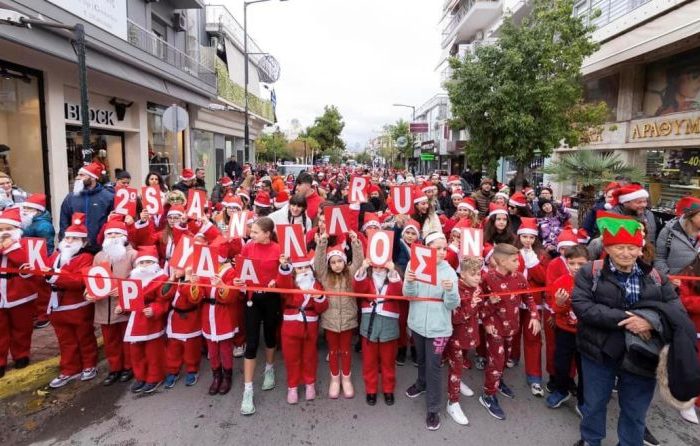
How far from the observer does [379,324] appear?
4.09 meters

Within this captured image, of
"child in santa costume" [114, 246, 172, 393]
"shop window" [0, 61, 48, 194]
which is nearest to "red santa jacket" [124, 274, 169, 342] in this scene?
"child in santa costume" [114, 246, 172, 393]

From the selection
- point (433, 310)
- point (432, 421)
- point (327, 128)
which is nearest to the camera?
point (432, 421)

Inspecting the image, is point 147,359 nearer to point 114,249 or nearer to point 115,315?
point 115,315

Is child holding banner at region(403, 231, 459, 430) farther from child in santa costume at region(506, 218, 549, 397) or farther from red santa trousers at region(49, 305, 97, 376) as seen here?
red santa trousers at region(49, 305, 97, 376)

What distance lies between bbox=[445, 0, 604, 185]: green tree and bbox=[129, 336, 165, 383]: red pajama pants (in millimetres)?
10386

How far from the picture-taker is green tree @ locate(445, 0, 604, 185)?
11.4 metres

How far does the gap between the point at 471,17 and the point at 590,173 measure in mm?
22745

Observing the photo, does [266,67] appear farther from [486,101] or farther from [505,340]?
[505,340]

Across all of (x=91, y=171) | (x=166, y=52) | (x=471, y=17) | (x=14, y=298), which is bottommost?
(x=14, y=298)

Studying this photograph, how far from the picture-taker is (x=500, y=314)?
4047 mm

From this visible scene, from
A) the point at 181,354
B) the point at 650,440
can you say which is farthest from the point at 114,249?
the point at 650,440

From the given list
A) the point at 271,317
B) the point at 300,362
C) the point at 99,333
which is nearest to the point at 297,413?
the point at 300,362

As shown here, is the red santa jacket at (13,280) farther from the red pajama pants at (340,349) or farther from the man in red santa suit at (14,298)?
the red pajama pants at (340,349)

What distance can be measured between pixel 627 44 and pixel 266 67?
17383 millimetres
